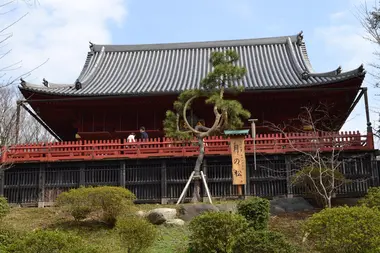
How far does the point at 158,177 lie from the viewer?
723 inches

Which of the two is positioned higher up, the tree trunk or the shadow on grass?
the tree trunk

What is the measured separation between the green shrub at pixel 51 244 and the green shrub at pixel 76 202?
5.47 metres

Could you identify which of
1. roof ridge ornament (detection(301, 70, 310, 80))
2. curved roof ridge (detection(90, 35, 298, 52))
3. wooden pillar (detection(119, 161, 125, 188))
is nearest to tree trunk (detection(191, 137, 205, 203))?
wooden pillar (detection(119, 161, 125, 188))

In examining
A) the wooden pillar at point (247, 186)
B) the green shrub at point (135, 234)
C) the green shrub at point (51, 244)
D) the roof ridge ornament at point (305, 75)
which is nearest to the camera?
the green shrub at point (51, 244)

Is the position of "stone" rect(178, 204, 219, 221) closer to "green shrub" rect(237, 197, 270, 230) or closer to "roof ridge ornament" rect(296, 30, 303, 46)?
"green shrub" rect(237, 197, 270, 230)

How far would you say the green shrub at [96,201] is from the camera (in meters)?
14.2

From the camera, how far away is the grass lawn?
12.9 metres

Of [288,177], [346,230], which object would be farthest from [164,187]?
[346,230]

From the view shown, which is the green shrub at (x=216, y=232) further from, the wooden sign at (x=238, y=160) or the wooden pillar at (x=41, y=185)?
the wooden pillar at (x=41, y=185)

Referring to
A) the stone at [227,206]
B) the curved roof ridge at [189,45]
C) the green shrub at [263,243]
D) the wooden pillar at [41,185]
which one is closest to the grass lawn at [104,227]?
the wooden pillar at [41,185]

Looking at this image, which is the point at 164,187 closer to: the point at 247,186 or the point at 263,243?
the point at 247,186

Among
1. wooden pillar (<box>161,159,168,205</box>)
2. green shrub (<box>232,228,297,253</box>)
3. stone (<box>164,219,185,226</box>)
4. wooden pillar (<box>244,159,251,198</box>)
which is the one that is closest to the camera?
green shrub (<box>232,228,297,253</box>)

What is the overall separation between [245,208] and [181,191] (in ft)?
18.9

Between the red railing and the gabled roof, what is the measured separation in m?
3.68
